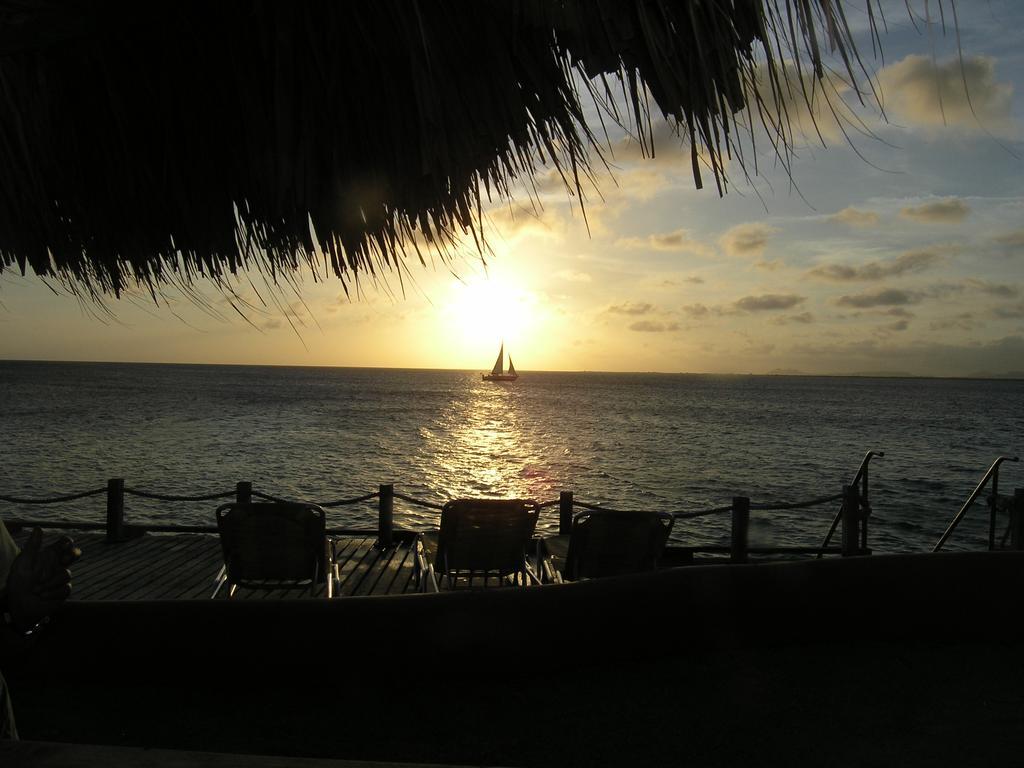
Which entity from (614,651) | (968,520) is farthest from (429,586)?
(968,520)

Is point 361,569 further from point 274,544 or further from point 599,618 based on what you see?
point 599,618

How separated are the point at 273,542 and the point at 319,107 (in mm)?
4271

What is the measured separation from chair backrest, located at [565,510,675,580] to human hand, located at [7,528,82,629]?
4.31m

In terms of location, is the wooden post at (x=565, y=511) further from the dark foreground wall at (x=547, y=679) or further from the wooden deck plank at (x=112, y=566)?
the dark foreground wall at (x=547, y=679)

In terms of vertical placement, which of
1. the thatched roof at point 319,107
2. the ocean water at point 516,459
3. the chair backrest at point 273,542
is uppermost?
the thatched roof at point 319,107

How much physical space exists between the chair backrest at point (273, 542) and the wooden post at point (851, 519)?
18.4 ft

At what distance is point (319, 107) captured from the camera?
6.92ft

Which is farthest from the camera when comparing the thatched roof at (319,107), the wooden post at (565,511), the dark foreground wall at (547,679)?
the wooden post at (565,511)

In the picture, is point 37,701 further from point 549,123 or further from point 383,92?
point 549,123

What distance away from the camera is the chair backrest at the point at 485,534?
19.7 feet

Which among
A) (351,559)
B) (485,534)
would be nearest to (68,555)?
(485,534)

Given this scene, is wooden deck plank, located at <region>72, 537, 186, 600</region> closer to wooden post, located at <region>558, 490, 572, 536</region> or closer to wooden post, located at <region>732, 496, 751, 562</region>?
wooden post, located at <region>558, 490, 572, 536</region>

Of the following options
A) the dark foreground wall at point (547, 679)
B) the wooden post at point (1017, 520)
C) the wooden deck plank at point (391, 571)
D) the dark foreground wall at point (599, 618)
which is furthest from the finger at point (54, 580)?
the wooden post at point (1017, 520)

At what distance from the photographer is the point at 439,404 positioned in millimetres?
98250
